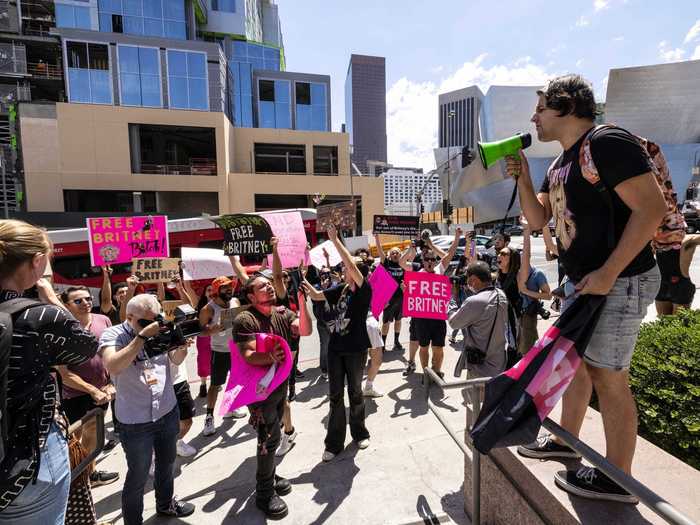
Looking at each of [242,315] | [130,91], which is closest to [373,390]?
[242,315]

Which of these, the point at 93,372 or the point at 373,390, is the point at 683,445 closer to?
the point at 373,390

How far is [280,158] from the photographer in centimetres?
3419

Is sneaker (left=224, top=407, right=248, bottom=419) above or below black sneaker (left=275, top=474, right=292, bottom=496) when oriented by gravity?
below

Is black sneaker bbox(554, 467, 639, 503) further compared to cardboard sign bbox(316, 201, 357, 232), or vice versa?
cardboard sign bbox(316, 201, 357, 232)

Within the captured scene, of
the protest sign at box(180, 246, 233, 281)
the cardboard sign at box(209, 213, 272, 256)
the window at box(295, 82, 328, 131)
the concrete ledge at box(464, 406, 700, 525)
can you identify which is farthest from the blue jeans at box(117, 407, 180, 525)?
the window at box(295, 82, 328, 131)

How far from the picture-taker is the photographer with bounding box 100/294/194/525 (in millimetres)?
2654

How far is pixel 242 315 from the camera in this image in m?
3.09

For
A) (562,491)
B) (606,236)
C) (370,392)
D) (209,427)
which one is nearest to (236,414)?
(209,427)

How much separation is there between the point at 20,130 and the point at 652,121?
73629mm

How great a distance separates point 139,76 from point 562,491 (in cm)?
3495

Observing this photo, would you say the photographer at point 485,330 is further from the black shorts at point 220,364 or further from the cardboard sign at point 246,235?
the cardboard sign at point 246,235

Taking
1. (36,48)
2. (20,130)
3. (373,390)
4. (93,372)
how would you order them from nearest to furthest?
(93,372), (373,390), (20,130), (36,48)

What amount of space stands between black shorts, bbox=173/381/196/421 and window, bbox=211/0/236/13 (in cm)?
4688

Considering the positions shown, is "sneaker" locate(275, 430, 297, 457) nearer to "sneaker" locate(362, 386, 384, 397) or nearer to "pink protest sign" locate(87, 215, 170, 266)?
→ "sneaker" locate(362, 386, 384, 397)
